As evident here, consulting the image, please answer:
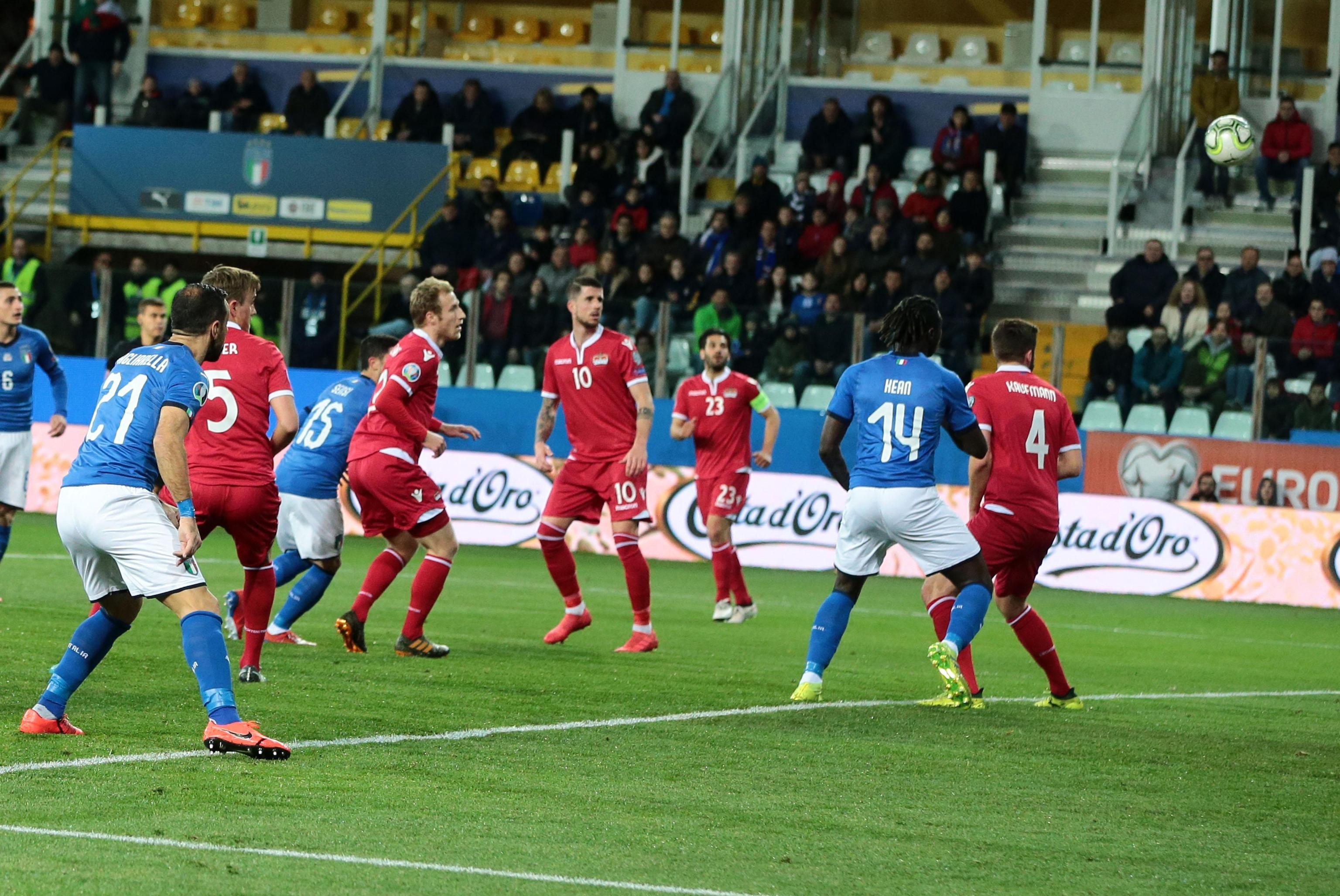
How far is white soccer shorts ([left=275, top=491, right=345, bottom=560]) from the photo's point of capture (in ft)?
36.8

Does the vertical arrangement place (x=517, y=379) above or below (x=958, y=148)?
below

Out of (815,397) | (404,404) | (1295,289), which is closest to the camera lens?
(404,404)

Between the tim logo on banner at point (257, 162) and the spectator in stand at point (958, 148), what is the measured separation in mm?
9980

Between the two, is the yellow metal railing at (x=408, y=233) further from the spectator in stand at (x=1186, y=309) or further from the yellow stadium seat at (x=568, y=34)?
the spectator in stand at (x=1186, y=309)

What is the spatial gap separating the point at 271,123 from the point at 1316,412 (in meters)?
18.3

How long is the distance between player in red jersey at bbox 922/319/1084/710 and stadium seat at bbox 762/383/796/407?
11748 millimetres

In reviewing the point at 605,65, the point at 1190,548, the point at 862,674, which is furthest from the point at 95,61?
the point at 862,674

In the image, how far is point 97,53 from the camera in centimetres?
3086

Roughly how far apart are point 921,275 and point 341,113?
511 inches

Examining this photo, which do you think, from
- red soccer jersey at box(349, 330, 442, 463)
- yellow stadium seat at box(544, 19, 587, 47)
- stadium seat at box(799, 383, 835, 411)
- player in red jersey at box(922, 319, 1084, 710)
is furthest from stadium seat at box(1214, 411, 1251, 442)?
yellow stadium seat at box(544, 19, 587, 47)

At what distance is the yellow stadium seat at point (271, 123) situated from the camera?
3136 cm

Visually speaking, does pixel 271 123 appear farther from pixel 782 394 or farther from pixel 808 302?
pixel 782 394

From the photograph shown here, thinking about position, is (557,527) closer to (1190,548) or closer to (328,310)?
(1190,548)

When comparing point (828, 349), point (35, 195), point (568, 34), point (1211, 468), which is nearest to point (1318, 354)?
point (1211, 468)
